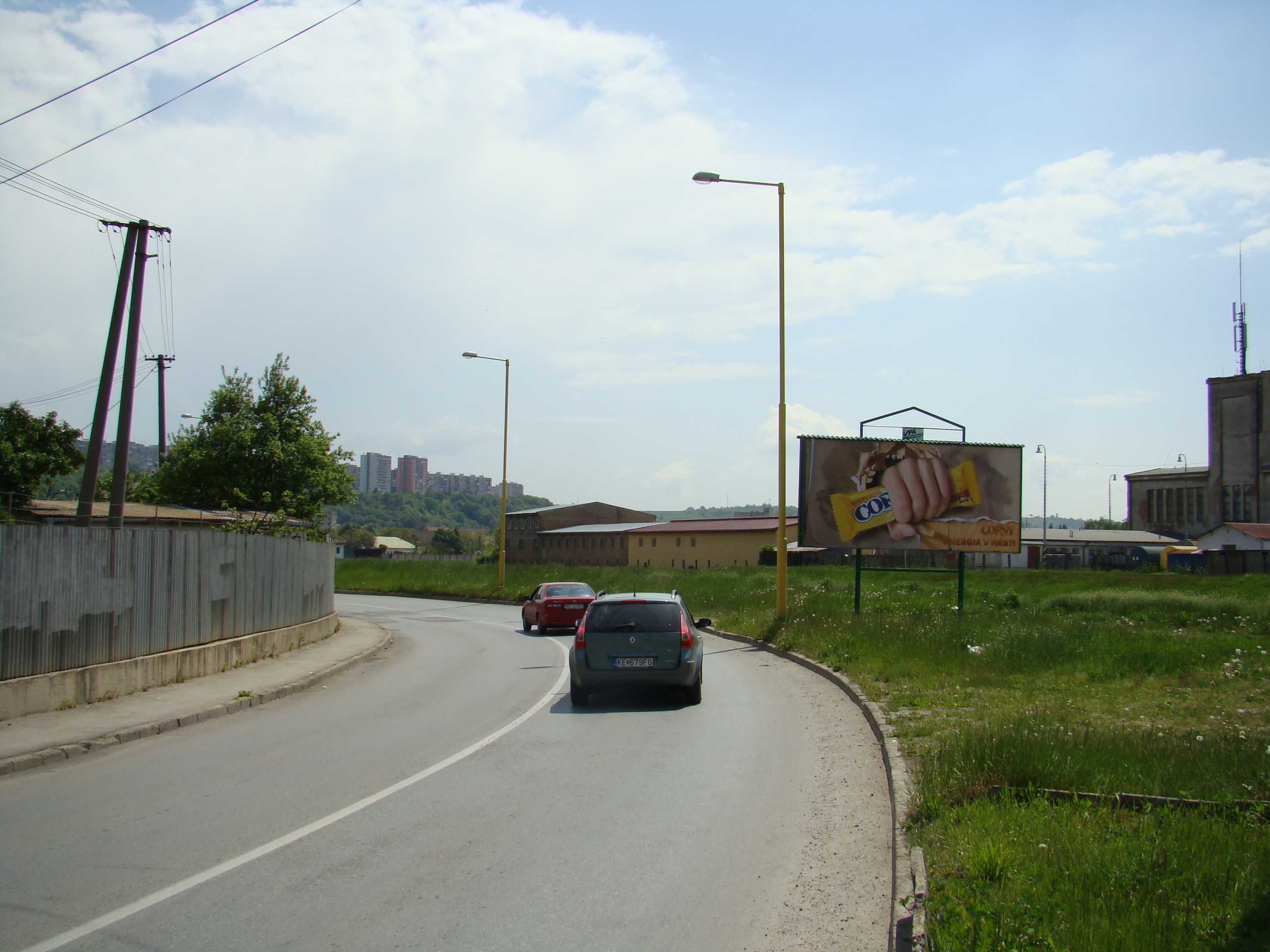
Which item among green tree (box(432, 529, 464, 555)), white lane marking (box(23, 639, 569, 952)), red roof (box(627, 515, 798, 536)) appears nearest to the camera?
white lane marking (box(23, 639, 569, 952))

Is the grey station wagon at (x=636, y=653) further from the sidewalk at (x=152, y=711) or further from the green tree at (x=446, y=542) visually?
the green tree at (x=446, y=542)

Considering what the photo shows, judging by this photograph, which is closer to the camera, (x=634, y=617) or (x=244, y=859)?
(x=244, y=859)

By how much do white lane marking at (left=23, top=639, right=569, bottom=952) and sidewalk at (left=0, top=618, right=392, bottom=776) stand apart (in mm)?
3718

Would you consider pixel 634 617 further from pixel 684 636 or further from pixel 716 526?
pixel 716 526

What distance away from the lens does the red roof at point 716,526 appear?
78062mm

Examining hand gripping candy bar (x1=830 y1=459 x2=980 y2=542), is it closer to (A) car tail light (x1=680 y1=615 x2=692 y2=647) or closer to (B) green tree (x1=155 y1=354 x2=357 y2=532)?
(A) car tail light (x1=680 y1=615 x2=692 y2=647)

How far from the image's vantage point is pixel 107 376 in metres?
24.1

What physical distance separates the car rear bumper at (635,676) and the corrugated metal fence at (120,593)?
6108 mm

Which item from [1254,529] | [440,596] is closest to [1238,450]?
[1254,529]

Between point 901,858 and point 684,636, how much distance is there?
24.1 feet

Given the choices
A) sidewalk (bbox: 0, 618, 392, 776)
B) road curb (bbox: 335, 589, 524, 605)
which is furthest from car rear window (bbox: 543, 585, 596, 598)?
road curb (bbox: 335, 589, 524, 605)

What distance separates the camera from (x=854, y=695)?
13148 mm

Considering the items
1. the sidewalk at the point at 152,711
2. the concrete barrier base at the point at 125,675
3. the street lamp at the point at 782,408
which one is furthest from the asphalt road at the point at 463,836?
the street lamp at the point at 782,408

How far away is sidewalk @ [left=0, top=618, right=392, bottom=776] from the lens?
9.75 m
